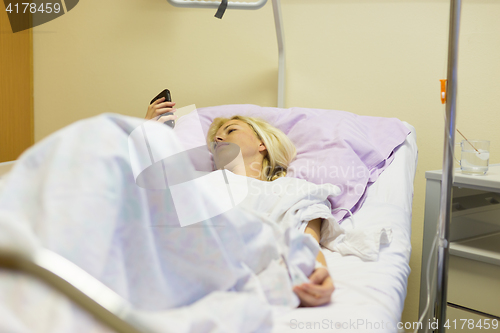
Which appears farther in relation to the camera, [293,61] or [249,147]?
[293,61]

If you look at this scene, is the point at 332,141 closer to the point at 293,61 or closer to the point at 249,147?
the point at 249,147

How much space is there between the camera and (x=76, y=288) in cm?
17

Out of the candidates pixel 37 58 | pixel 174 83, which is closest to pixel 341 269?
pixel 174 83

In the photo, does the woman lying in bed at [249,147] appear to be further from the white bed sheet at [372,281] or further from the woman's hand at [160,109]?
the white bed sheet at [372,281]

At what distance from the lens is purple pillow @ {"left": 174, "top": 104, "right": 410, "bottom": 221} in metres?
1.05

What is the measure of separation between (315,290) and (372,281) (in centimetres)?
14

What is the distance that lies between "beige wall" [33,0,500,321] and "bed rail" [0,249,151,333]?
3.88ft

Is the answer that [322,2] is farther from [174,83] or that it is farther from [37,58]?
[37,58]

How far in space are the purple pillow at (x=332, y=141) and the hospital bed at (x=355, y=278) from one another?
2 cm

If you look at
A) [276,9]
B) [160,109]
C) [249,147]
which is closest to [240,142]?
[249,147]

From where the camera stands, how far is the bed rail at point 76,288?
0.55ft

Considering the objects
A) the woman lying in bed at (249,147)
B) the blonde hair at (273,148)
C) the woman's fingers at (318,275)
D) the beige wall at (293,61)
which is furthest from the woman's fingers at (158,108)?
the woman's fingers at (318,275)

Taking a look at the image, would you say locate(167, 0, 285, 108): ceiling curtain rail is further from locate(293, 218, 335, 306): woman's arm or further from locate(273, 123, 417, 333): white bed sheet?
locate(293, 218, 335, 306): woman's arm

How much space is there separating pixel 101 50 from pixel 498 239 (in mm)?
1786
